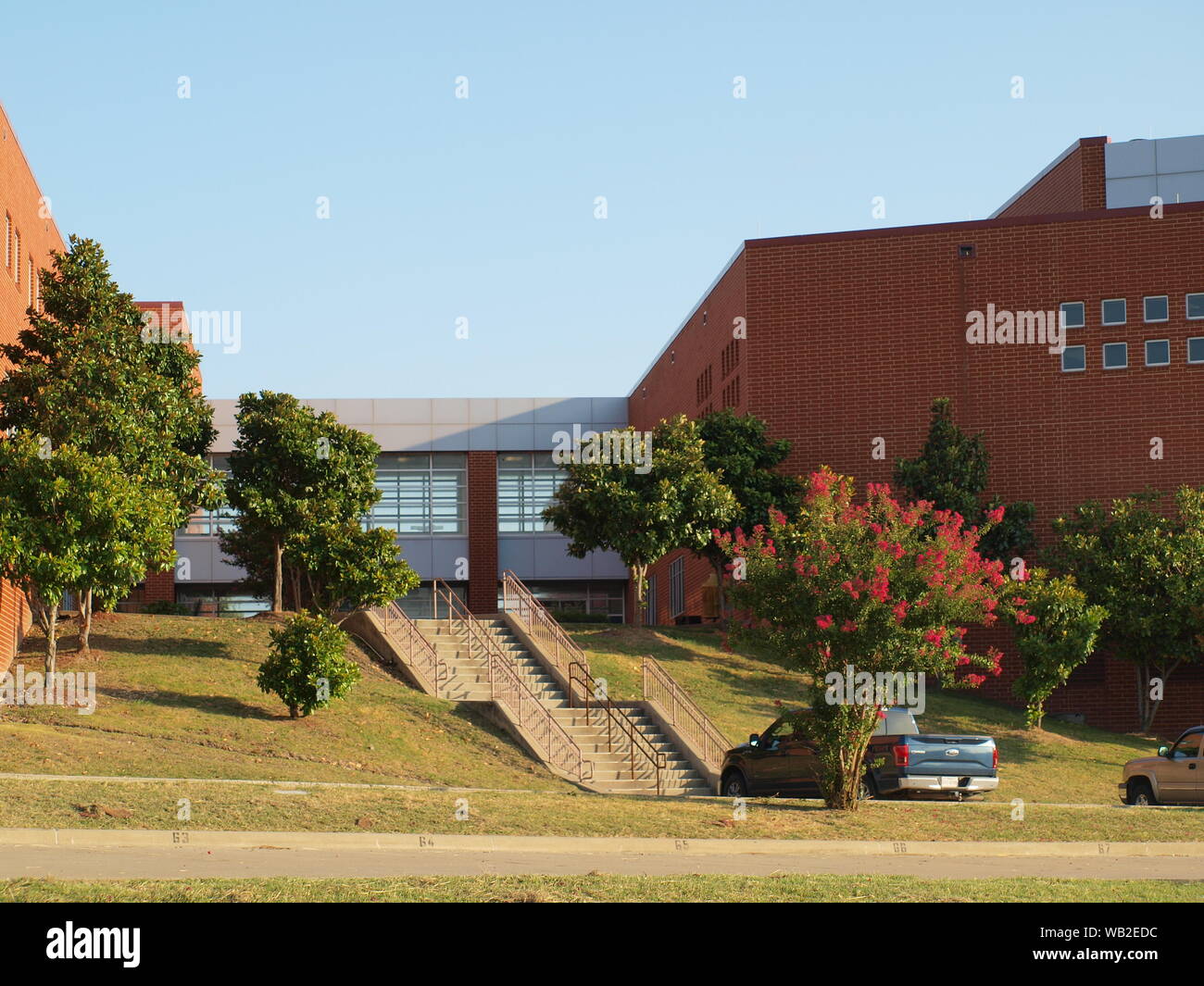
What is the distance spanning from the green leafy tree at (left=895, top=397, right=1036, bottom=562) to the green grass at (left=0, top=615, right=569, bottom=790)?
48.2 ft

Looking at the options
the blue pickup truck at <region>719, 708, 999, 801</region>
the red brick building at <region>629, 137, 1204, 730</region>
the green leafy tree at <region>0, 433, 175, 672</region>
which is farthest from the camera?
the red brick building at <region>629, 137, 1204, 730</region>

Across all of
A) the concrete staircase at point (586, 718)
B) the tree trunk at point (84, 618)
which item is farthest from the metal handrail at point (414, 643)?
the tree trunk at point (84, 618)

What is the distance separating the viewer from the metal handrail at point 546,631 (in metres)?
30.5

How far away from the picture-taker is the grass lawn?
52.0ft

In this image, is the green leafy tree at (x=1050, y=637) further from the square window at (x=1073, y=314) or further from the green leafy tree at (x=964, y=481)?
the square window at (x=1073, y=314)

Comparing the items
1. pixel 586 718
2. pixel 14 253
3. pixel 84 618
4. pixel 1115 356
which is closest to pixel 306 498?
pixel 84 618

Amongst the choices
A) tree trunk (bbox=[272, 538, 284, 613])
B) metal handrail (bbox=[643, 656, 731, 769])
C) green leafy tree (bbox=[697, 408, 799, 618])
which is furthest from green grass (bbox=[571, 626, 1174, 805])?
tree trunk (bbox=[272, 538, 284, 613])

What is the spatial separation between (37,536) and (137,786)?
6.65 meters

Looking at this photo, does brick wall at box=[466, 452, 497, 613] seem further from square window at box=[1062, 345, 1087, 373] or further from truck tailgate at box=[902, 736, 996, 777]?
truck tailgate at box=[902, 736, 996, 777]

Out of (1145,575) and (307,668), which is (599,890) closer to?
(307,668)

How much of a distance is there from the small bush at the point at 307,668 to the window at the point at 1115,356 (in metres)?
22.9
